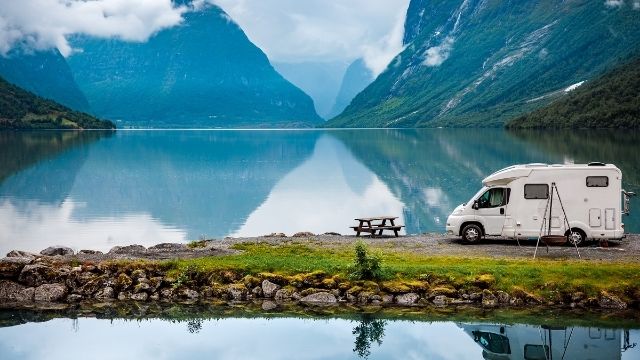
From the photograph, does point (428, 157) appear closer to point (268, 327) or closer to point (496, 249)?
point (496, 249)

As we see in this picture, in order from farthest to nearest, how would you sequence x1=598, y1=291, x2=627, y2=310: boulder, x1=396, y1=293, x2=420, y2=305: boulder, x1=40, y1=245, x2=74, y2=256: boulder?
x1=40, y1=245, x2=74, y2=256: boulder < x1=396, y1=293, x2=420, y2=305: boulder < x1=598, y1=291, x2=627, y2=310: boulder

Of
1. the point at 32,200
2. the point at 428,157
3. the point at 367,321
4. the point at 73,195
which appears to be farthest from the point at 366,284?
the point at 428,157

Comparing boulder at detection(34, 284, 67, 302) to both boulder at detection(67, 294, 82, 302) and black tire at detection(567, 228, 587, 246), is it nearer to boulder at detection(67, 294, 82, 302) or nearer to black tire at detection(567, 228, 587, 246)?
boulder at detection(67, 294, 82, 302)

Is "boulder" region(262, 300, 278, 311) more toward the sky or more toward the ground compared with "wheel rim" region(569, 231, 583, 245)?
more toward the ground

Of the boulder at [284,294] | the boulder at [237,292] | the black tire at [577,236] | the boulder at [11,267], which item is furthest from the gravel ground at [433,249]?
the boulder at [284,294]

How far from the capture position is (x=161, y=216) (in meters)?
58.8

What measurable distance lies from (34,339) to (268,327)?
7.52 m

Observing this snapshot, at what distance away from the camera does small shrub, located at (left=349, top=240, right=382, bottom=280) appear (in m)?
27.4

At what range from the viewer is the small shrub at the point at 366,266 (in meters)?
27.4

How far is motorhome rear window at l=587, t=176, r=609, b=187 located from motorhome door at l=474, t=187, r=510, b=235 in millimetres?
3589

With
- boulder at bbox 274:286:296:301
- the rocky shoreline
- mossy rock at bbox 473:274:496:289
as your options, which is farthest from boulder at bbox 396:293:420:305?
boulder at bbox 274:286:296:301

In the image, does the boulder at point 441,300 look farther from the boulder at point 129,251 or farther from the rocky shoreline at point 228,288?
the boulder at point 129,251

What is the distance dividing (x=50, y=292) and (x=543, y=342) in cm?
1795

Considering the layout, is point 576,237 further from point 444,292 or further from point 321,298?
point 321,298
